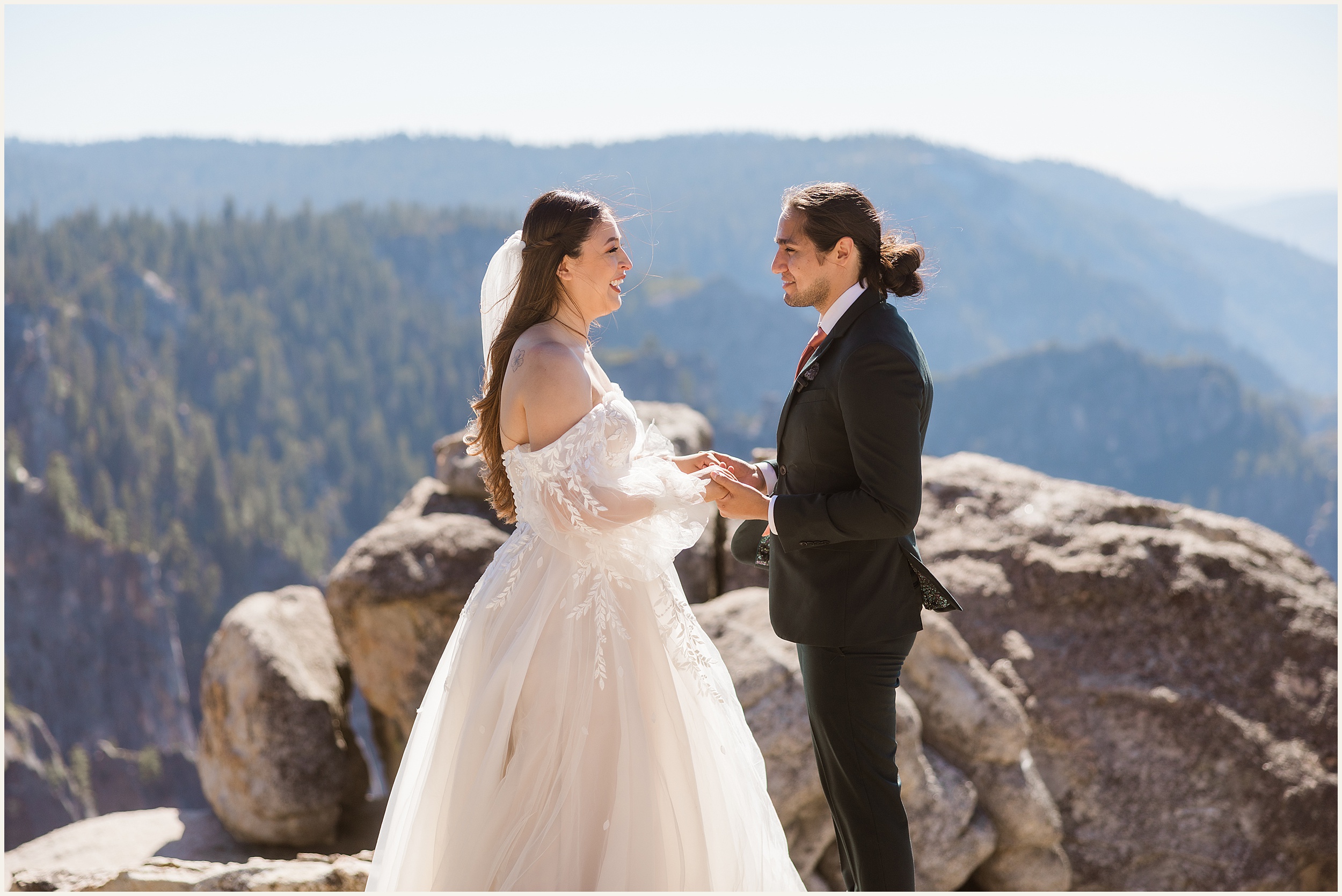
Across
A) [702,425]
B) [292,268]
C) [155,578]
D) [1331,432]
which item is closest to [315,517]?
[155,578]

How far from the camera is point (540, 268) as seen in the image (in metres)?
3.37

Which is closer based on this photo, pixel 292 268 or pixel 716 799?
pixel 716 799

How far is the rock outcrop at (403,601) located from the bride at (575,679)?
398 cm

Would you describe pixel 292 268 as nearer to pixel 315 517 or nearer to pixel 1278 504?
pixel 315 517

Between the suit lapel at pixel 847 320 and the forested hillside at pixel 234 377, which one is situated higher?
the suit lapel at pixel 847 320

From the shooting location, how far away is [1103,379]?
140625mm

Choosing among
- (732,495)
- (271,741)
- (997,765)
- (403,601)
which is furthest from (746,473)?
(271,741)

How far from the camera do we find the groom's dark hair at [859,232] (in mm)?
3250

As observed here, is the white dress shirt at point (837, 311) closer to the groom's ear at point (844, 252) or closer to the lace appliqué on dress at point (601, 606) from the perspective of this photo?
the groom's ear at point (844, 252)

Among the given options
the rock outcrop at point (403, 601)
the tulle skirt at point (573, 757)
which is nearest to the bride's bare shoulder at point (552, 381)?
the tulle skirt at point (573, 757)

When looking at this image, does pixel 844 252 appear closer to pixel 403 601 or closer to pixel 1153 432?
pixel 403 601

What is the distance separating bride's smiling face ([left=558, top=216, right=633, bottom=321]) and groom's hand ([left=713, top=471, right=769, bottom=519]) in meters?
0.70

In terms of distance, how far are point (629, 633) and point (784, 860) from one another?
96cm

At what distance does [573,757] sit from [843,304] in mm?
1686
